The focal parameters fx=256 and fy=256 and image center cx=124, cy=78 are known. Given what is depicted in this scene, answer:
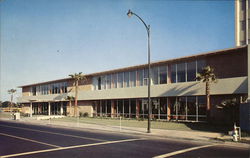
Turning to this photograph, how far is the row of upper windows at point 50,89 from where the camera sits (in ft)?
171

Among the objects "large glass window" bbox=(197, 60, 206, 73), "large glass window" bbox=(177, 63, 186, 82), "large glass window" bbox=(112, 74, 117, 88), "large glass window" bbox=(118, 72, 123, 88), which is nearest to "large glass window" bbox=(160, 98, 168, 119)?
"large glass window" bbox=(177, 63, 186, 82)

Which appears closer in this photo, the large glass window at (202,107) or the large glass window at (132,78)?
the large glass window at (202,107)

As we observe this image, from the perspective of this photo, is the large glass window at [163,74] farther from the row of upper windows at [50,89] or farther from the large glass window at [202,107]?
the row of upper windows at [50,89]

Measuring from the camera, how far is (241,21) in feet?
191

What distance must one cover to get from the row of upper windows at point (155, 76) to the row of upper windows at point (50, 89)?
36.0 ft

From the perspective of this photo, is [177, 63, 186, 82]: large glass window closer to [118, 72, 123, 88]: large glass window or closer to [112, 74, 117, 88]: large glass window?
[118, 72, 123, 88]: large glass window

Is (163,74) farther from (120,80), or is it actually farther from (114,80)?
(114,80)

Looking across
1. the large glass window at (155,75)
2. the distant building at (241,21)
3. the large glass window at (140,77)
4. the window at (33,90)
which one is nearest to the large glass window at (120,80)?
the large glass window at (140,77)

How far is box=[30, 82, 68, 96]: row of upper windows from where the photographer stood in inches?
2047

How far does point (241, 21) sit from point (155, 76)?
35.7 meters

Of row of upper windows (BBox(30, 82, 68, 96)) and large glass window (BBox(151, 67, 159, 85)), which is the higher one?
large glass window (BBox(151, 67, 159, 85))

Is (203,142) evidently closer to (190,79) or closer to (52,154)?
(52,154)

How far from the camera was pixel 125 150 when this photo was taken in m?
12.2

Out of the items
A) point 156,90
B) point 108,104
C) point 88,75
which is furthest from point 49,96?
point 156,90
